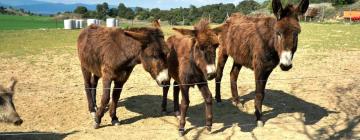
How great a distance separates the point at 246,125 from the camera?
25.1 ft

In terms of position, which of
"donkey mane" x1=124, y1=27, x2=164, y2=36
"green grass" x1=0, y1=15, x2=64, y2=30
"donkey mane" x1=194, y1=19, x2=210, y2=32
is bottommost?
"green grass" x1=0, y1=15, x2=64, y2=30

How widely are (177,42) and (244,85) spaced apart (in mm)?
3926

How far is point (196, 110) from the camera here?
343 inches

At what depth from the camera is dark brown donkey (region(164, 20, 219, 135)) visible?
6.42 meters

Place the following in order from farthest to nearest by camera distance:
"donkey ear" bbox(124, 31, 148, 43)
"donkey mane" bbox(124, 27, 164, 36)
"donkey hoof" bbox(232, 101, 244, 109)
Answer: "donkey hoof" bbox(232, 101, 244, 109)
"donkey mane" bbox(124, 27, 164, 36)
"donkey ear" bbox(124, 31, 148, 43)

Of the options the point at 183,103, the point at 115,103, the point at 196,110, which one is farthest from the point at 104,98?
the point at 196,110

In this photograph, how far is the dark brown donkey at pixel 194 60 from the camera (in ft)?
21.1

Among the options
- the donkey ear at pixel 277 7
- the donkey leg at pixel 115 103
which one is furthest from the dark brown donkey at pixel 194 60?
the donkey ear at pixel 277 7

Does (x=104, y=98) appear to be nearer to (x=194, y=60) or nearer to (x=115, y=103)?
(x=115, y=103)

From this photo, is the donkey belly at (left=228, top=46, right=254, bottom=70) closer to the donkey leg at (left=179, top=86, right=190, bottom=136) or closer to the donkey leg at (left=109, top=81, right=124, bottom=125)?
the donkey leg at (left=179, top=86, right=190, bottom=136)

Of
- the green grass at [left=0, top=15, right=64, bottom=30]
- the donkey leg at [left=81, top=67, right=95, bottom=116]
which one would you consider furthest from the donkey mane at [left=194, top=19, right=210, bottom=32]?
the green grass at [left=0, top=15, right=64, bottom=30]

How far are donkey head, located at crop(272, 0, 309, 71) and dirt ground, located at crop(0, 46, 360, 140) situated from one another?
136cm

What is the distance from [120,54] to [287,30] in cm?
273

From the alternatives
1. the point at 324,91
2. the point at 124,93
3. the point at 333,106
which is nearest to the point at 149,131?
the point at 124,93
